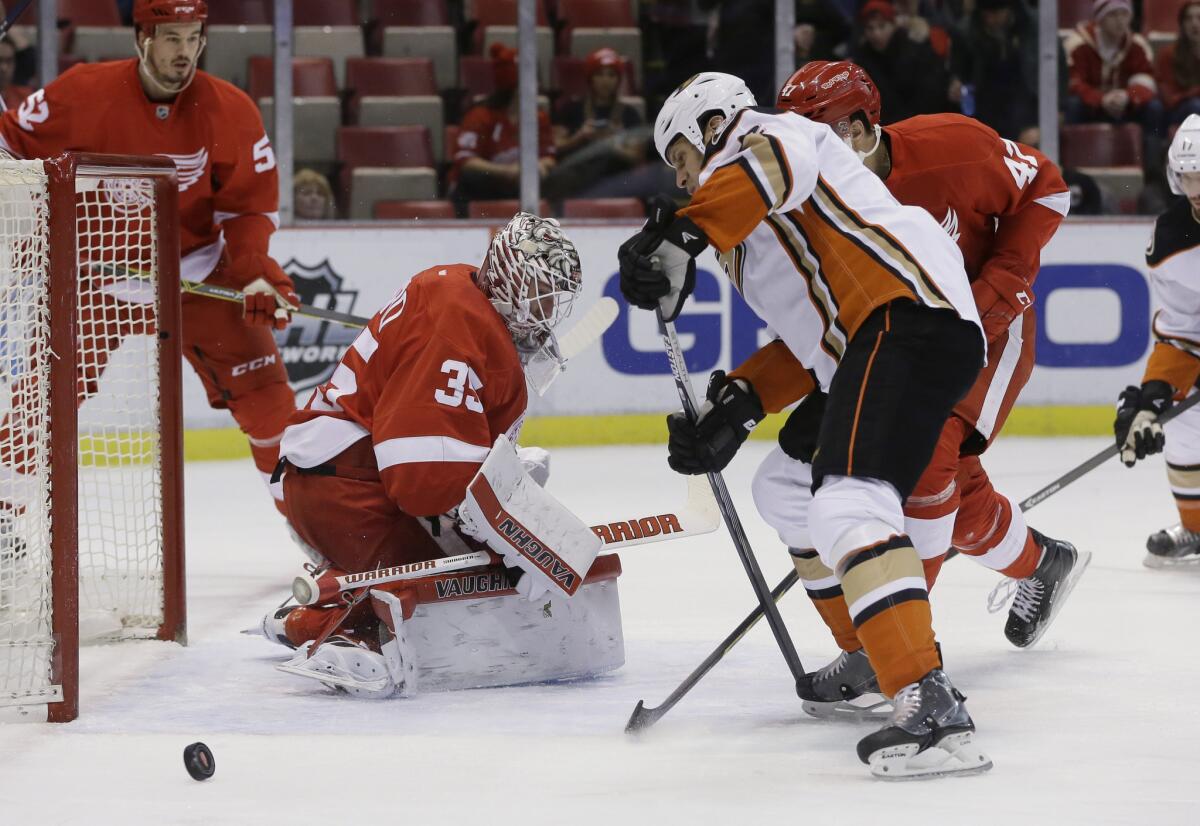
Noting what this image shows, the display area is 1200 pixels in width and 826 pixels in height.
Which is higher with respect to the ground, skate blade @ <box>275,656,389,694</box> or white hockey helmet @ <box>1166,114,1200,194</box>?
white hockey helmet @ <box>1166,114,1200,194</box>

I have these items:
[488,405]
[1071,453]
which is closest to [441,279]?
[488,405]

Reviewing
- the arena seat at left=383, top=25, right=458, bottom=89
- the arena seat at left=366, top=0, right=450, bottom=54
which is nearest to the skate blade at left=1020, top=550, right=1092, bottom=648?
the arena seat at left=383, top=25, right=458, bottom=89

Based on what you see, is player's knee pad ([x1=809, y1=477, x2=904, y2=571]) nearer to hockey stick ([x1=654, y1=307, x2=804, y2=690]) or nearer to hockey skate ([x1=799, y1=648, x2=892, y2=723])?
hockey stick ([x1=654, y1=307, x2=804, y2=690])

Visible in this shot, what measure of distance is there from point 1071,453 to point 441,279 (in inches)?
145

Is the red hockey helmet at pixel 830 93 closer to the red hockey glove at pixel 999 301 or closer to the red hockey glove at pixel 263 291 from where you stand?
the red hockey glove at pixel 999 301

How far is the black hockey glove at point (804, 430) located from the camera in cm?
267

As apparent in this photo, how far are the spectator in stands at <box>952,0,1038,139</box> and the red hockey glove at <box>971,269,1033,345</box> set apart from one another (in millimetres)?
3790

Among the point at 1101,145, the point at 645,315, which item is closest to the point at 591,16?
the point at 645,315

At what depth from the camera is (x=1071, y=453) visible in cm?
602

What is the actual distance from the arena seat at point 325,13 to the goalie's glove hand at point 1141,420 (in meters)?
3.46

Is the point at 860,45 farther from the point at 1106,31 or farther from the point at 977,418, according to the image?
the point at 977,418

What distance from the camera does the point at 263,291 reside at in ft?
12.5

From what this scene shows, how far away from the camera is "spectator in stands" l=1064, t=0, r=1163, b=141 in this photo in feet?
22.6

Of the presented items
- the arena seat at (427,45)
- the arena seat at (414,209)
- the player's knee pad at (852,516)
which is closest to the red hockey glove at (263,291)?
the player's knee pad at (852,516)
